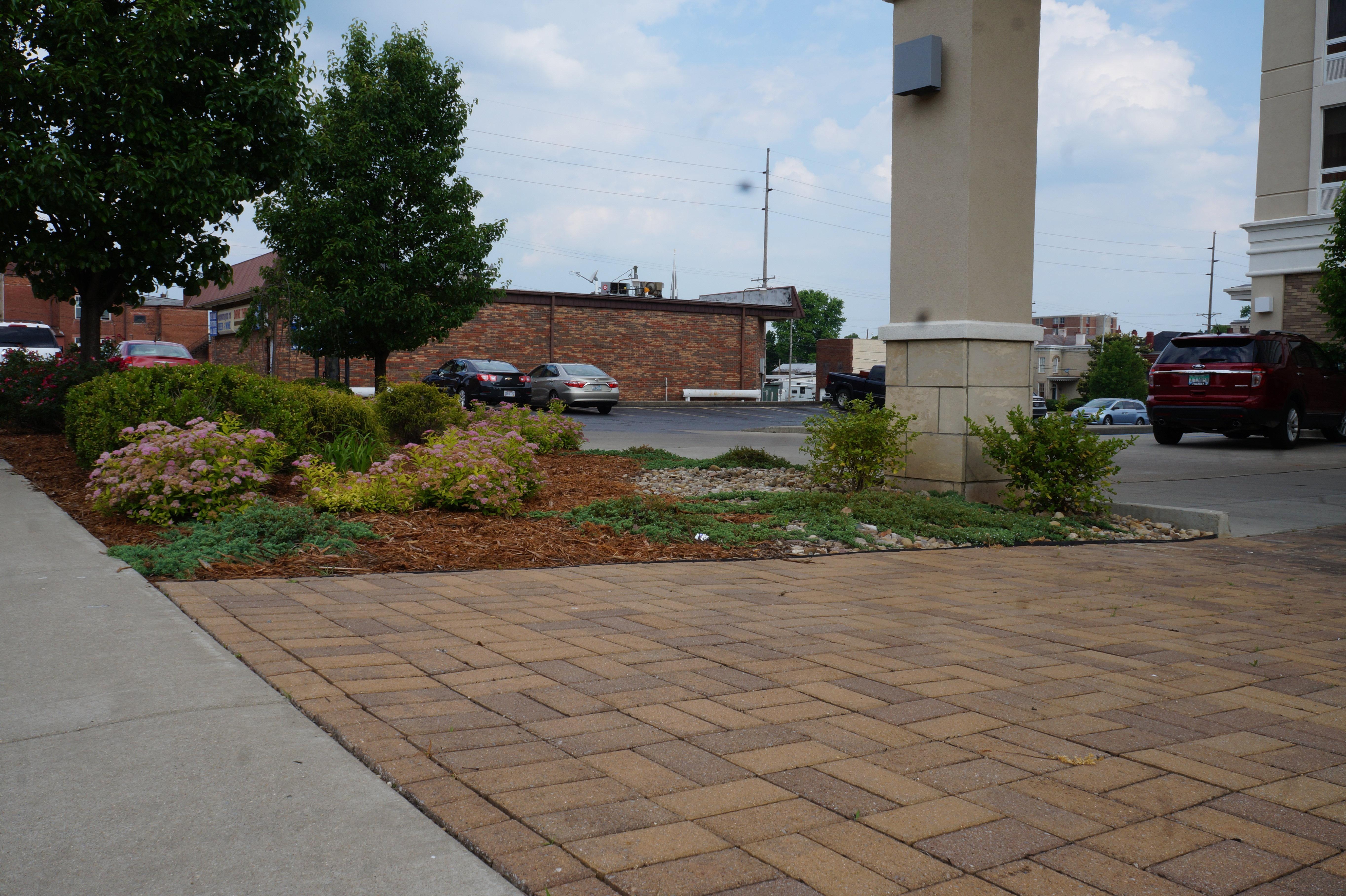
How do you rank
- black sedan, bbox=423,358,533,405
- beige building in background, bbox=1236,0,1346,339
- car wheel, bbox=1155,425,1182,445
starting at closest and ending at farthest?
1. car wheel, bbox=1155,425,1182,445
2. beige building in background, bbox=1236,0,1346,339
3. black sedan, bbox=423,358,533,405

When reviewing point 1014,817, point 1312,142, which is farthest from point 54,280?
point 1312,142

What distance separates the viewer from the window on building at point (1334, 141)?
23094 mm

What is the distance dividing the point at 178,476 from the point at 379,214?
14.6 metres

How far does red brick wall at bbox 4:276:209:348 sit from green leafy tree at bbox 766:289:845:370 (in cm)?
7234

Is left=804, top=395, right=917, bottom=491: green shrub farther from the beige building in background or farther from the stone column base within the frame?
the beige building in background

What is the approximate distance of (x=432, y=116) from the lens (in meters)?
20.1

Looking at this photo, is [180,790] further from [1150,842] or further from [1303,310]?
[1303,310]

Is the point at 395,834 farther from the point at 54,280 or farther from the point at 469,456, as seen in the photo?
the point at 54,280

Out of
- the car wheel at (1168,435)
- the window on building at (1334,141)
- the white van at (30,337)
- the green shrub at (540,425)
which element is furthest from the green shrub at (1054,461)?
the window on building at (1334,141)

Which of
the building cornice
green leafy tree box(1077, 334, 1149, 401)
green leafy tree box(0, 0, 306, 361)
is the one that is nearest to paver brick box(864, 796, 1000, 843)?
the building cornice

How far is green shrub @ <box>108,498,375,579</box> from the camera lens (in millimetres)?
5328

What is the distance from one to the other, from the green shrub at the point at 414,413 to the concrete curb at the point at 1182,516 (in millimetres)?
7442

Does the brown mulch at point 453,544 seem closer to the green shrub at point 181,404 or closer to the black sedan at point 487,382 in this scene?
the green shrub at point 181,404

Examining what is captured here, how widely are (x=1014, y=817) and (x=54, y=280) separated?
13.4m
